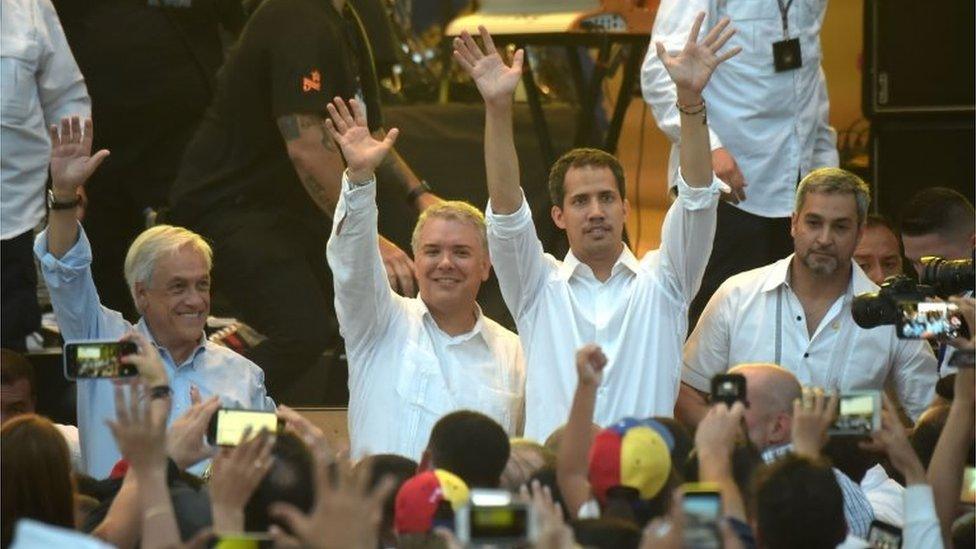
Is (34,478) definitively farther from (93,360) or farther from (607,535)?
(607,535)

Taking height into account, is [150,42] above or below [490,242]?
above

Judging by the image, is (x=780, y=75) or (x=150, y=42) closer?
(x=780, y=75)

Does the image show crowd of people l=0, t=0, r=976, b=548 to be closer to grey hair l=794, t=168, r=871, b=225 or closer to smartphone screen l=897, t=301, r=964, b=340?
grey hair l=794, t=168, r=871, b=225

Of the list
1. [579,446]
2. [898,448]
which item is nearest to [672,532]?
[579,446]

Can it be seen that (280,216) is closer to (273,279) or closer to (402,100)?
(273,279)

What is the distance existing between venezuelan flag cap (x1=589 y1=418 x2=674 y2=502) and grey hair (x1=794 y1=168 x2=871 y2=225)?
2008mm

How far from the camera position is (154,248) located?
646 centimetres

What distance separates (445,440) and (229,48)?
3.56 meters

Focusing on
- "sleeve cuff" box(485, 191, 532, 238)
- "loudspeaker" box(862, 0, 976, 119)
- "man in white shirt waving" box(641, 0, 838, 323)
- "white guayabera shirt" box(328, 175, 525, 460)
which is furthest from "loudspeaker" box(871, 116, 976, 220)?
"sleeve cuff" box(485, 191, 532, 238)

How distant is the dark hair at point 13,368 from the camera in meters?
6.30

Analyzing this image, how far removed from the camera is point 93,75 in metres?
7.93

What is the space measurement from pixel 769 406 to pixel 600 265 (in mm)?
1000

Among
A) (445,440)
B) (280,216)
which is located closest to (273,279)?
(280,216)

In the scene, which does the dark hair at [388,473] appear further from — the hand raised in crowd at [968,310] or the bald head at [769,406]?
the hand raised in crowd at [968,310]
